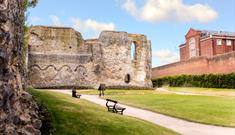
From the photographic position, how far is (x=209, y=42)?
64.9 meters

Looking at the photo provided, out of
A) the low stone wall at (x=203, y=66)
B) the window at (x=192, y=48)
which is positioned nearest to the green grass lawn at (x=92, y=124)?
the low stone wall at (x=203, y=66)

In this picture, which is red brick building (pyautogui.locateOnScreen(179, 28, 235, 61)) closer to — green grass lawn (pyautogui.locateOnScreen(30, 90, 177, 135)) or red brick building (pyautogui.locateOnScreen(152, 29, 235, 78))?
red brick building (pyautogui.locateOnScreen(152, 29, 235, 78))

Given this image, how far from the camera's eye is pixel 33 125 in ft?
29.2

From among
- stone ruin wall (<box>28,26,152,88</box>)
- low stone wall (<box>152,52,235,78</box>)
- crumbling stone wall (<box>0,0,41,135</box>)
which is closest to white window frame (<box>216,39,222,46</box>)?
low stone wall (<box>152,52,235,78</box>)

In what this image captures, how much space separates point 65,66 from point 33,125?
33.9 meters

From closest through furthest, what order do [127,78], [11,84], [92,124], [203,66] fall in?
[11,84]
[92,124]
[127,78]
[203,66]

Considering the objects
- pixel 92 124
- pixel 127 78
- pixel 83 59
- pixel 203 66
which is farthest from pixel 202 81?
pixel 92 124

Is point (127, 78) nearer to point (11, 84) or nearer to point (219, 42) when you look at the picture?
point (219, 42)

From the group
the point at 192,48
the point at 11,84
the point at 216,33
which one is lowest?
the point at 11,84

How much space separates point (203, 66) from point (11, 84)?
4555 cm

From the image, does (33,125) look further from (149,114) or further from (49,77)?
(49,77)

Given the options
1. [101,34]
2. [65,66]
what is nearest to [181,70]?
[101,34]

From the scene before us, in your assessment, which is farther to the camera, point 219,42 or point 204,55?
point 204,55

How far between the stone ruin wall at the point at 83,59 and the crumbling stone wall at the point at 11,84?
3185cm
